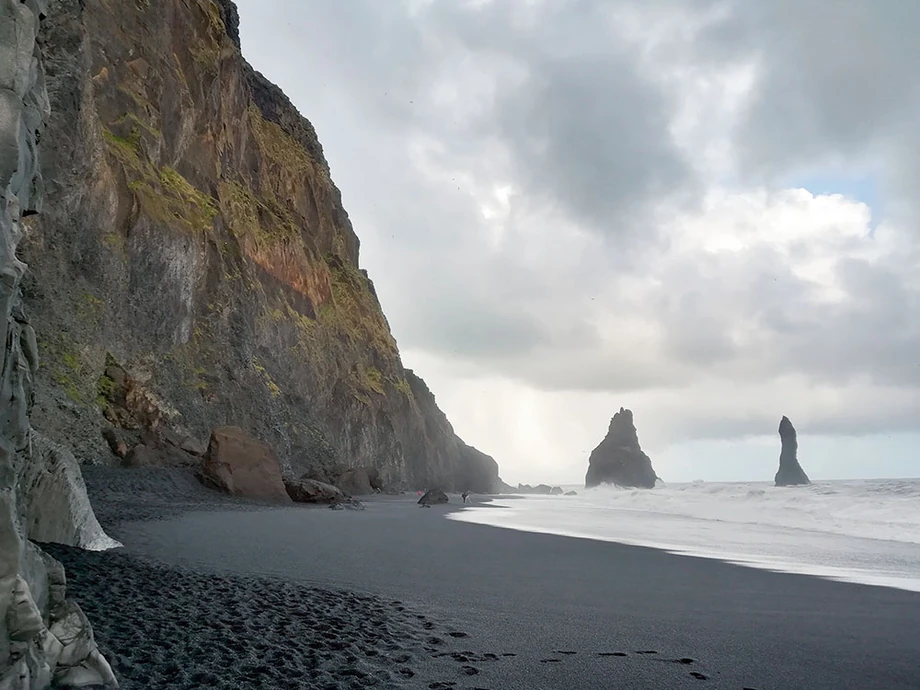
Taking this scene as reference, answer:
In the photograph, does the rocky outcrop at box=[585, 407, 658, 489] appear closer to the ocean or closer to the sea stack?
the sea stack

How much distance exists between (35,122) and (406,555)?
23.2ft

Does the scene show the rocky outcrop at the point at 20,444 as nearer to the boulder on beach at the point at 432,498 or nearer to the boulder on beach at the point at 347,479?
the boulder on beach at the point at 432,498

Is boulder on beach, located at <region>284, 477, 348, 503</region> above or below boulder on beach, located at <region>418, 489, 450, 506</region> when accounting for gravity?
above

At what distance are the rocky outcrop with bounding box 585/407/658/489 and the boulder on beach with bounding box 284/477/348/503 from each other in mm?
95660

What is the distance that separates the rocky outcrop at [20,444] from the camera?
2.52m

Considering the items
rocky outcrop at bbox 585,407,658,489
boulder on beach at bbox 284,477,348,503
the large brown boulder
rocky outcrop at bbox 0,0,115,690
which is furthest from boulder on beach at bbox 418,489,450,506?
rocky outcrop at bbox 585,407,658,489

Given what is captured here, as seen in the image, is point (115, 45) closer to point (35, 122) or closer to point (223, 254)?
point (223, 254)

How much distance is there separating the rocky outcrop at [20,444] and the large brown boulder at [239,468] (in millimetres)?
17199

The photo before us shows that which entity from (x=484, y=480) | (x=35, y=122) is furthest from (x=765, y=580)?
(x=484, y=480)

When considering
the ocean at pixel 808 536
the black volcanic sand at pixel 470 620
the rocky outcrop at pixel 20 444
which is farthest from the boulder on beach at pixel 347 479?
the rocky outcrop at pixel 20 444

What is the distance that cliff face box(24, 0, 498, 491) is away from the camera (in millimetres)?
20219

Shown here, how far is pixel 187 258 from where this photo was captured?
26609 mm

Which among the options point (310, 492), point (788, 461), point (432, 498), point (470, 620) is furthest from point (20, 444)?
point (788, 461)

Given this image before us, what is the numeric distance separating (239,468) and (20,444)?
1808 centimetres
